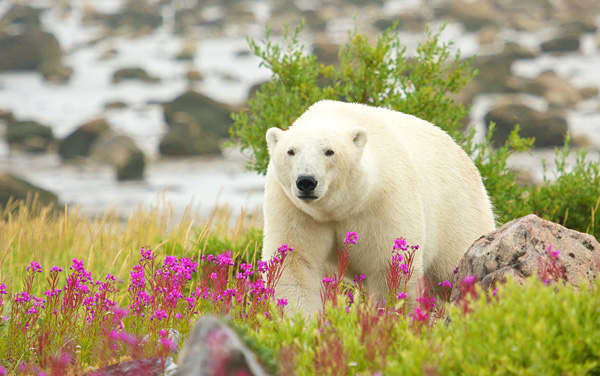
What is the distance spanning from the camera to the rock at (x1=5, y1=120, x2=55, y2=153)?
25953mm

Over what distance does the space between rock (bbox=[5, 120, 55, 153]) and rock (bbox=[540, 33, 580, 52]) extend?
23.8 meters

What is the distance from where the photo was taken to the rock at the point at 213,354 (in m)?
2.44

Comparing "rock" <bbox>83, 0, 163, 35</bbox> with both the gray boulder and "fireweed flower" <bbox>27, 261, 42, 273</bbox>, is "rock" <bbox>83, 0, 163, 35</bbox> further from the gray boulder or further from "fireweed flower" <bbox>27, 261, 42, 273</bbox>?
"fireweed flower" <bbox>27, 261, 42, 273</bbox>

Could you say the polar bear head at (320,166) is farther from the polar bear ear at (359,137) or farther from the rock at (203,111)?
the rock at (203,111)

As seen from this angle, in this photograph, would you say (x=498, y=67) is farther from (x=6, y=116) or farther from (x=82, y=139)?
(x=6, y=116)

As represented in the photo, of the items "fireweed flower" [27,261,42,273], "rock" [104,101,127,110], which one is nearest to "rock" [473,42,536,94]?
"rock" [104,101,127,110]

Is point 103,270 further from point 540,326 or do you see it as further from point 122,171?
point 122,171

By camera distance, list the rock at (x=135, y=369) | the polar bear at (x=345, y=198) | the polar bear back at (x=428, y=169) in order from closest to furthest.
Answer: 1. the rock at (x=135, y=369)
2. the polar bear at (x=345, y=198)
3. the polar bear back at (x=428, y=169)

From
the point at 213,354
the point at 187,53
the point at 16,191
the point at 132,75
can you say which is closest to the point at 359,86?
the point at 213,354

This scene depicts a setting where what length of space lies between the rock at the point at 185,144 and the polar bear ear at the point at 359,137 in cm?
2068

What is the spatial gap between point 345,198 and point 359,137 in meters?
0.43

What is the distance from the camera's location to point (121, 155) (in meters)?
23.0

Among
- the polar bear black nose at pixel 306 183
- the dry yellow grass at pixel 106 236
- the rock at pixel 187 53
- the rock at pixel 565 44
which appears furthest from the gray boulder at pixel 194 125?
the polar bear black nose at pixel 306 183

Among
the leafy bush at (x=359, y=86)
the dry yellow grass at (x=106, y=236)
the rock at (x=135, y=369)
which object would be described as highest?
the leafy bush at (x=359, y=86)
